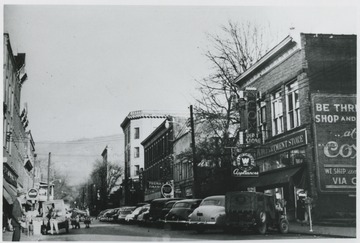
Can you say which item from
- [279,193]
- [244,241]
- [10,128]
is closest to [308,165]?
[279,193]

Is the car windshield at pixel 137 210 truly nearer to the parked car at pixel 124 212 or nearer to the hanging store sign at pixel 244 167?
the parked car at pixel 124 212

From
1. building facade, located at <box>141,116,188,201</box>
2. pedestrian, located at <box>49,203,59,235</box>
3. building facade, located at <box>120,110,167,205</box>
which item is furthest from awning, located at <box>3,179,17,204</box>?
building facade, located at <box>141,116,188,201</box>

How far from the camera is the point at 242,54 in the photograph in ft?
63.3

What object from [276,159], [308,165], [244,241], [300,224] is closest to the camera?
[244,241]

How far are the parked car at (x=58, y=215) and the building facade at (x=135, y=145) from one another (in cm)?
267

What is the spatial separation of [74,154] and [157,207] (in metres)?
4.53

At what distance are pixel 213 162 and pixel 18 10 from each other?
7.03 m

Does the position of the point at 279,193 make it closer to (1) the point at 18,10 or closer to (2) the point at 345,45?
(2) the point at 345,45

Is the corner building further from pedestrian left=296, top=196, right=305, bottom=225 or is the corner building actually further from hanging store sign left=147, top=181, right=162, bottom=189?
hanging store sign left=147, top=181, right=162, bottom=189

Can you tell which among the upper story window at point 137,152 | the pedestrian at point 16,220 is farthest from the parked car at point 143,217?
the pedestrian at point 16,220

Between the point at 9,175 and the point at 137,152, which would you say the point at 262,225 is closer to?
the point at 137,152

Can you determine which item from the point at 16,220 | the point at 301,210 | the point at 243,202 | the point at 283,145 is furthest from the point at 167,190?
the point at 16,220

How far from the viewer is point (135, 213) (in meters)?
20.8

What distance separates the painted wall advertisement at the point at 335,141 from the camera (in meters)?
15.5
